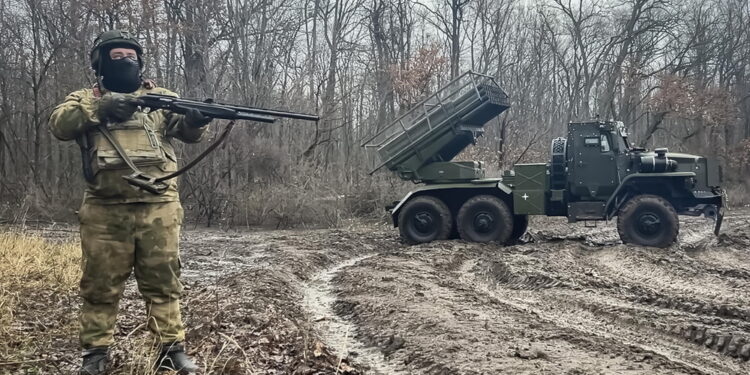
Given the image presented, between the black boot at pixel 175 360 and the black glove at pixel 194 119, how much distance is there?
4.17 ft

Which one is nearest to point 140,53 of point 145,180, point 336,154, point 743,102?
point 145,180

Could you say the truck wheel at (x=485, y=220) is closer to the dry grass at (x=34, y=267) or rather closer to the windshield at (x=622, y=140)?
the windshield at (x=622, y=140)

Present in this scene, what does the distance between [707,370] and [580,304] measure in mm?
2300

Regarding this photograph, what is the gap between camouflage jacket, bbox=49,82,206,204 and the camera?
3.58 metres

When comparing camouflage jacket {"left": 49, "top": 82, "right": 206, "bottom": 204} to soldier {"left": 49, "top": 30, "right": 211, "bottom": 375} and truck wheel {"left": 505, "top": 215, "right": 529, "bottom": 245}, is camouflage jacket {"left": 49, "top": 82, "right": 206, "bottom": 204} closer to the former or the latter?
soldier {"left": 49, "top": 30, "right": 211, "bottom": 375}

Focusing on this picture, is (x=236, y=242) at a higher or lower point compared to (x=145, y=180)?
lower

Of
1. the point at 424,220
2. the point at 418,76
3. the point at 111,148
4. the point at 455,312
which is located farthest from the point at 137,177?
the point at 418,76

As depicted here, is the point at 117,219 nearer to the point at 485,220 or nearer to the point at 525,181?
the point at 485,220

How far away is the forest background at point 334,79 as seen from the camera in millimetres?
17125

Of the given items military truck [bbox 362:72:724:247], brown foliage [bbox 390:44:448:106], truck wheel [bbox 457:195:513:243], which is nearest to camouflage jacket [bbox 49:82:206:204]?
truck wheel [bbox 457:195:513:243]

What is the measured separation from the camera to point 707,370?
171 inches

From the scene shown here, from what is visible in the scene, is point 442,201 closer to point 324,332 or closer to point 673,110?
point 324,332

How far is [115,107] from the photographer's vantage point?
352cm

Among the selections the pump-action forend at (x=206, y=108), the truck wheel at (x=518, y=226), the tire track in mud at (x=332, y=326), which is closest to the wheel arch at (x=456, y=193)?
the truck wheel at (x=518, y=226)
